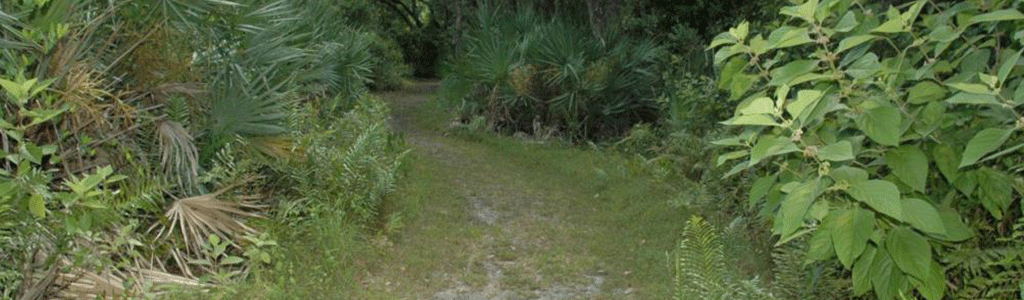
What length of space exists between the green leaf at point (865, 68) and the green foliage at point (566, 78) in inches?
402

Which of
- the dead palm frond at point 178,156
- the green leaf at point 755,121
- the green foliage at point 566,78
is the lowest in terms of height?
the green foliage at point 566,78

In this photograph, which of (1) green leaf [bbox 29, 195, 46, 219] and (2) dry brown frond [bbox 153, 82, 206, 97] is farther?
(2) dry brown frond [bbox 153, 82, 206, 97]

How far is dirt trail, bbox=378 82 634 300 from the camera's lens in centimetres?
695

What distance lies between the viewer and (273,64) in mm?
8273

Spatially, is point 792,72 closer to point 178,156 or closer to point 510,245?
point 178,156

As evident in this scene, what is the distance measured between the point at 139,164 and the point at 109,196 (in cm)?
124

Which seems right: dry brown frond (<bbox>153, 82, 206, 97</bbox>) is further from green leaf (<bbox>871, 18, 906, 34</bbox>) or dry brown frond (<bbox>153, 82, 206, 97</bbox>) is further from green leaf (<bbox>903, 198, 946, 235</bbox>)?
green leaf (<bbox>903, 198, 946, 235</bbox>)

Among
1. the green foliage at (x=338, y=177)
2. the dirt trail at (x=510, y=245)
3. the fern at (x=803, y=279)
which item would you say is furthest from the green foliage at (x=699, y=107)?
the fern at (x=803, y=279)

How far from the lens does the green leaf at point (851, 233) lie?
127 inches

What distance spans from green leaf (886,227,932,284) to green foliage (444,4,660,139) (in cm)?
1052

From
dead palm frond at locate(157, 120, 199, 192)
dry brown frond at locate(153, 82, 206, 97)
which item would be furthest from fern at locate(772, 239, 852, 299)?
dry brown frond at locate(153, 82, 206, 97)

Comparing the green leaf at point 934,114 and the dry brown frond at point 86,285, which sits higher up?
the green leaf at point 934,114

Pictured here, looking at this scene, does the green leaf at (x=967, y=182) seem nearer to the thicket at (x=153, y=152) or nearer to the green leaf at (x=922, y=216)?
the green leaf at (x=922, y=216)

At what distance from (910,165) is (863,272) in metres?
0.41
